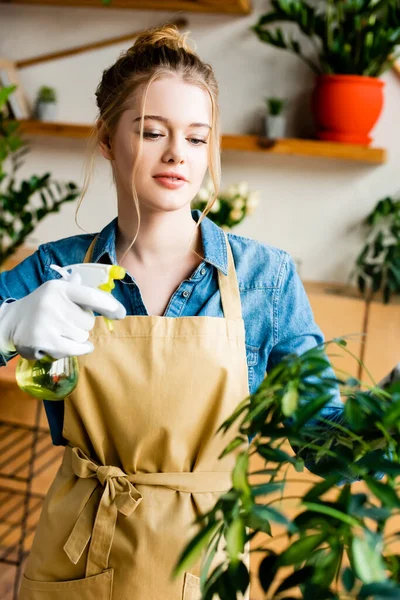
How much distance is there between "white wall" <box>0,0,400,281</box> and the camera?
256 centimetres

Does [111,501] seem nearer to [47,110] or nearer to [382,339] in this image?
[382,339]

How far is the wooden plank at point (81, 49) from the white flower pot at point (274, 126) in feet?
1.70

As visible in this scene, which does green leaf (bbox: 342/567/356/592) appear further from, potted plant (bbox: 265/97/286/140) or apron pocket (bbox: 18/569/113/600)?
potted plant (bbox: 265/97/286/140)

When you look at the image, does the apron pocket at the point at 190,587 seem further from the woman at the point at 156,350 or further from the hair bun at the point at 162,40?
the hair bun at the point at 162,40

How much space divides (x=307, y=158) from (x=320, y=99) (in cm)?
26

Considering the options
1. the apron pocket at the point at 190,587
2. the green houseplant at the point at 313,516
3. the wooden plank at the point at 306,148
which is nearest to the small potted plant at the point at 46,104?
the wooden plank at the point at 306,148

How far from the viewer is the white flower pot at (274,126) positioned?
2.50 metres

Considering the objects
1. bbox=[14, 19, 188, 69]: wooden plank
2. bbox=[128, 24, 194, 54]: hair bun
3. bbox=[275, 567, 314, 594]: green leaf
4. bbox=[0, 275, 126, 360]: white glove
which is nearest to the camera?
bbox=[275, 567, 314, 594]: green leaf

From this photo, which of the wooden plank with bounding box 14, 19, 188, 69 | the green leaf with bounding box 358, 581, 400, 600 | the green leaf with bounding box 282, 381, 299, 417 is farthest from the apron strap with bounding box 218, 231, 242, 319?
the wooden plank with bounding box 14, 19, 188, 69

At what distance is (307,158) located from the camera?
2.61m

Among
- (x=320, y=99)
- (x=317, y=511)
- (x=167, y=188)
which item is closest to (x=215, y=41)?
(x=320, y=99)

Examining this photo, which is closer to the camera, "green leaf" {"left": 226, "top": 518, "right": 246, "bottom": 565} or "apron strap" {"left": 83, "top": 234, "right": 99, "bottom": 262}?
"green leaf" {"left": 226, "top": 518, "right": 246, "bottom": 565}

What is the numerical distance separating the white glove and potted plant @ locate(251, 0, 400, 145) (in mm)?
1605

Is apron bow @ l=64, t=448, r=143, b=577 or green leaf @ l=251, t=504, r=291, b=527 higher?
green leaf @ l=251, t=504, r=291, b=527
